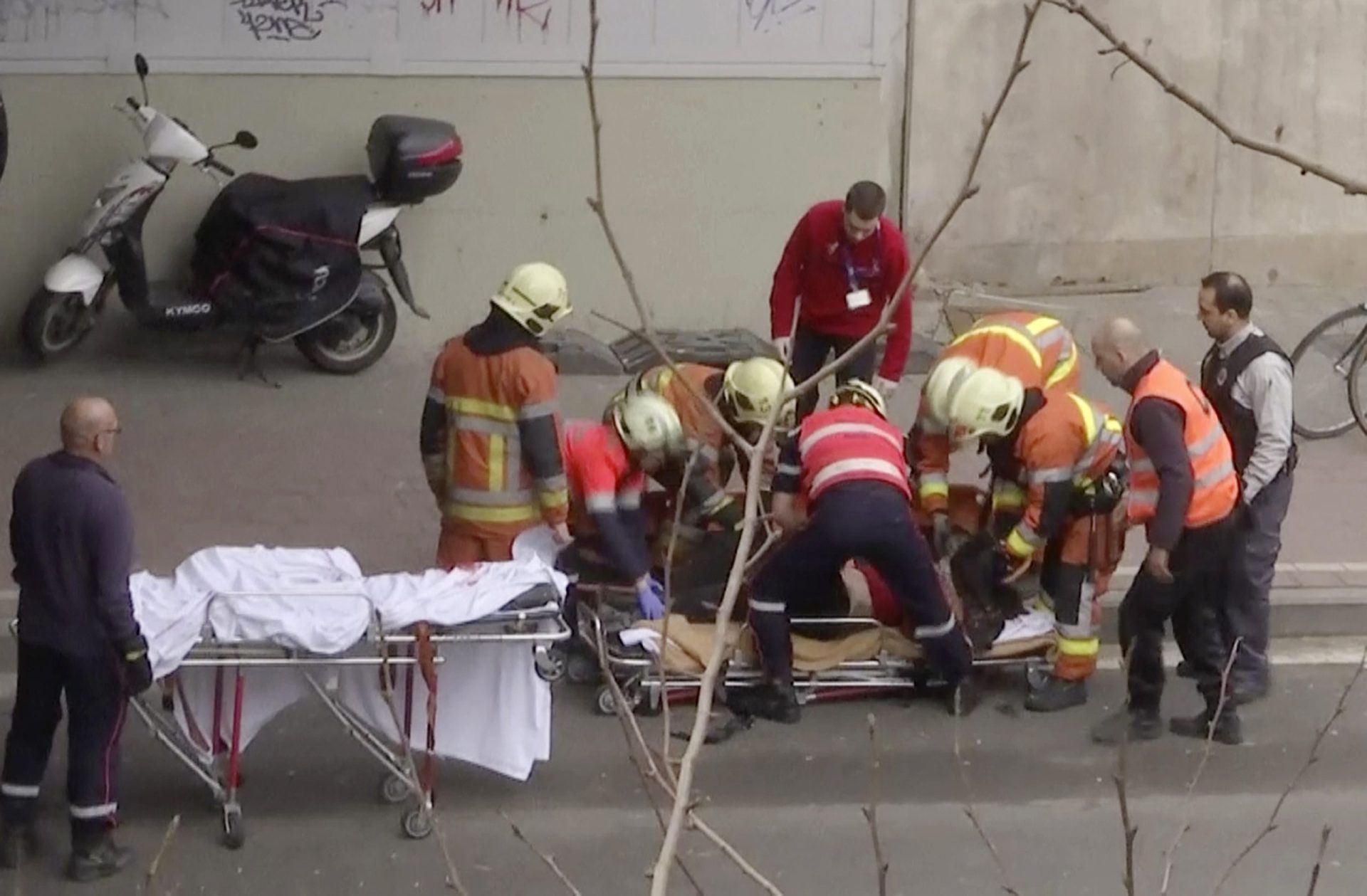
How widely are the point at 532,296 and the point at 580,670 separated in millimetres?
1401

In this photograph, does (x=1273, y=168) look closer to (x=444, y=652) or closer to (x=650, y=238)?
(x=650, y=238)

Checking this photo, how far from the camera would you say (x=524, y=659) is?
661 centimetres

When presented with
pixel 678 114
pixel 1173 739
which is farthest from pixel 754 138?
pixel 1173 739

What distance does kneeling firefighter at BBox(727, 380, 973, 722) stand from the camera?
718 centimetres

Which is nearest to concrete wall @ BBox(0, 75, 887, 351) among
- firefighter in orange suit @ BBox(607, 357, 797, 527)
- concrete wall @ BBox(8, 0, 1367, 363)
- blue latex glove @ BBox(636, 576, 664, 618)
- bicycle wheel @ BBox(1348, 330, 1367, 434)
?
concrete wall @ BBox(8, 0, 1367, 363)

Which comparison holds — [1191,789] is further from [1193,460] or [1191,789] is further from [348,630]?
[1193,460]

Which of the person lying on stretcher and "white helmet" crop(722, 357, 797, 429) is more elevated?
"white helmet" crop(722, 357, 797, 429)

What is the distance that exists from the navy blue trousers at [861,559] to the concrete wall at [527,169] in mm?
4410

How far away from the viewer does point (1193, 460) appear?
720 cm

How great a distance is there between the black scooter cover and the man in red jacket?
8.76ft

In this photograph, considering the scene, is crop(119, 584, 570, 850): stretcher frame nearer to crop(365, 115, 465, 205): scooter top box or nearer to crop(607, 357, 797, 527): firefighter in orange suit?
crop(607, 357, 797, 527): firefighter in orange suit

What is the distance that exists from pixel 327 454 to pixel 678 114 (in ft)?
9.20

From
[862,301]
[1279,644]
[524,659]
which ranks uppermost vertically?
[862,301]

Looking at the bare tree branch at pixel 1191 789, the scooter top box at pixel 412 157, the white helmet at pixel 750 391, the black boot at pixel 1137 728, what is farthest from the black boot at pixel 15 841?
the scooter top box at pixel 412 157
